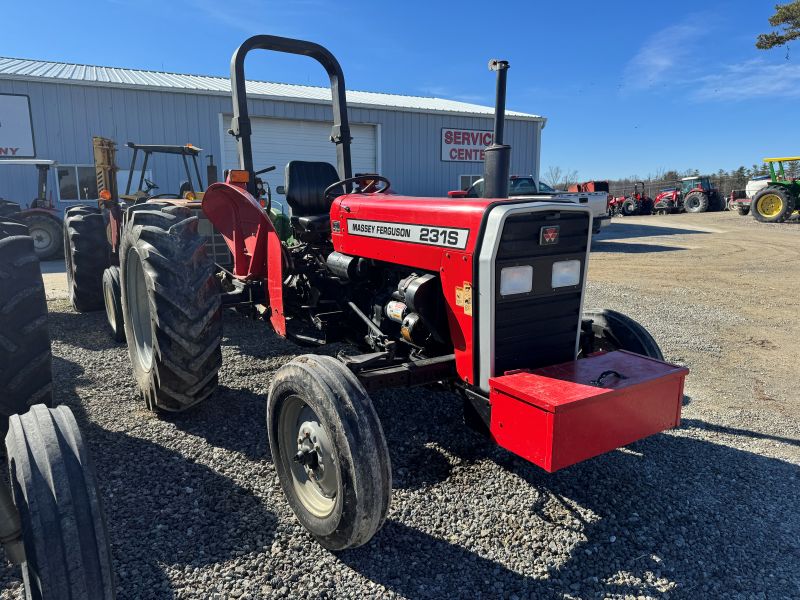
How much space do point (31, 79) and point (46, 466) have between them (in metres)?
13.4

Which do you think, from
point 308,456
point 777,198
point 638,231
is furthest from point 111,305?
point 777,198

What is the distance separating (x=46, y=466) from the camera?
1.69 metres

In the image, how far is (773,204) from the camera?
1970 cm

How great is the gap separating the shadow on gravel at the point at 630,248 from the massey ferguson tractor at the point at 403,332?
36.0ft

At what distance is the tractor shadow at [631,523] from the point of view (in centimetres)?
223

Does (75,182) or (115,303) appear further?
(75,182)

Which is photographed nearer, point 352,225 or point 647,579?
point 647,579

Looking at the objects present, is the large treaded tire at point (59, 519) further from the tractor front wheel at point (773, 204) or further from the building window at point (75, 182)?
the tractor front wheel at point (773, 204)

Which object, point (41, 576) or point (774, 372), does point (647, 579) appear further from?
point (774, 372)

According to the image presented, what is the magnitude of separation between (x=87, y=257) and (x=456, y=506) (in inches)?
204

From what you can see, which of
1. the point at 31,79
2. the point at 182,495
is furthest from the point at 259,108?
the point at 182,495

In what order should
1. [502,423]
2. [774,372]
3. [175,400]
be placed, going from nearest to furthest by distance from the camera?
1. [502,423]
2. [175,400]
3. [774,372]

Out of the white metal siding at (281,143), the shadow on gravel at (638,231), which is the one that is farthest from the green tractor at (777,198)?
the white metal siding at (281,143)

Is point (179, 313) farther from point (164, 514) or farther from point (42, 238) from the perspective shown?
point (42, 238)
